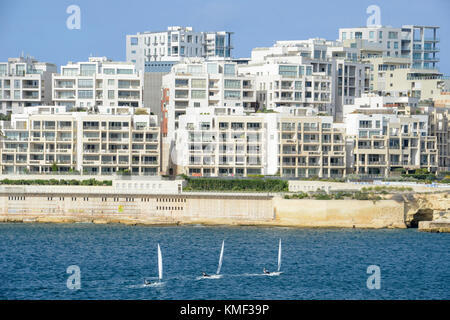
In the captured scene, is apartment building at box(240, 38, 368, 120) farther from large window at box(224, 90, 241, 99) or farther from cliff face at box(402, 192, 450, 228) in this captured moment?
cliff face at box(402, 192, 450, 228)

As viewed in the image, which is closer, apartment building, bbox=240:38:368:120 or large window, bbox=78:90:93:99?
large window, bbox=78:90:93:99

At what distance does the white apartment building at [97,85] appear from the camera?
15350cm

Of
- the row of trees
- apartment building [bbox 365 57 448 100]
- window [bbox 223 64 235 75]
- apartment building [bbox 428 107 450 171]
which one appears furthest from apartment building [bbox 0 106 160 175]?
apartment building [bbox 365 57 448 100]

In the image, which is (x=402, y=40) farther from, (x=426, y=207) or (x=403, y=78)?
(x=426, y=207)

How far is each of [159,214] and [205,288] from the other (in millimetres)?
38845

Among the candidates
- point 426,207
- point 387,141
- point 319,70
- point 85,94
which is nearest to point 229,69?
point 319,70

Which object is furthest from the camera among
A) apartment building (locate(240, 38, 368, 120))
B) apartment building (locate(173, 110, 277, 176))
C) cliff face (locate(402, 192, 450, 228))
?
apartment building (locate(240, 38, 368, 120))

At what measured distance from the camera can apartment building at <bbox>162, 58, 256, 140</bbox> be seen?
148625mm

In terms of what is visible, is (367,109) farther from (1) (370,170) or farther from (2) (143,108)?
(2) (143,108)

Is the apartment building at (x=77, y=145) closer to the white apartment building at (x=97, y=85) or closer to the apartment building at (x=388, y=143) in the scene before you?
the white apartment building at (x=97, y=85)

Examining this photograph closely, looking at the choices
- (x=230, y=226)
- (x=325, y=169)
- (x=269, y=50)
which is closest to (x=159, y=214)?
(x=230, y=226)

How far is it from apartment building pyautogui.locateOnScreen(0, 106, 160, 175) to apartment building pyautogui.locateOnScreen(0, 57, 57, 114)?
77.1 feet

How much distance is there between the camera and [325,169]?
13662 centimetres

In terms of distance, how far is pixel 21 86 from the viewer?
159500 mm
